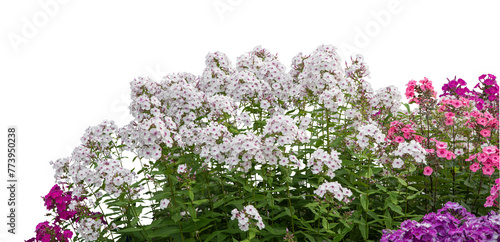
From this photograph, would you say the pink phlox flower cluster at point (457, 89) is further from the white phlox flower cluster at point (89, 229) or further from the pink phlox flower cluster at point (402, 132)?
the white phlox flower cluster at point (89, 229)

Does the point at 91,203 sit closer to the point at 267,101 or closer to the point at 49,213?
the point at 49,213

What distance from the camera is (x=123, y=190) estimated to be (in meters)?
5.00

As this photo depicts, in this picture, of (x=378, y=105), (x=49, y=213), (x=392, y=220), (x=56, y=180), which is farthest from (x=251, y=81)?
(x=49, y=213)

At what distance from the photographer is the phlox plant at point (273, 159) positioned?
4.84m

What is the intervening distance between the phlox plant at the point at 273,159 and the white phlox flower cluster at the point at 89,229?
1 centimetres

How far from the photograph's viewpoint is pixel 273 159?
4.72 m

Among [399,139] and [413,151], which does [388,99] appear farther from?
[413,151]

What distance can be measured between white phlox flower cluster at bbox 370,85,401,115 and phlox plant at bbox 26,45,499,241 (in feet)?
0.04

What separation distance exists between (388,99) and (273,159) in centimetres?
207

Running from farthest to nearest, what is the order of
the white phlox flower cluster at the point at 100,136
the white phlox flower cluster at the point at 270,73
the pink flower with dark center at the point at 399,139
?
the white phlox flower cluster at the point at 270,73 → the white phlox flower cluster at the point at 100,136 → the pink flower with dark center at the point at 399,139

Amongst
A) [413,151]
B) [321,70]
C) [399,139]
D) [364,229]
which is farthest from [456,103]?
[364,229]

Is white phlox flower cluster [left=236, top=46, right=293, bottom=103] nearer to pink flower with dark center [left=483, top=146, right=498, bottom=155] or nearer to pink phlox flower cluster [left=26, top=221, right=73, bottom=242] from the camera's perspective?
pink flower with dark center [left=483, top=146, right=498, bottom=155]

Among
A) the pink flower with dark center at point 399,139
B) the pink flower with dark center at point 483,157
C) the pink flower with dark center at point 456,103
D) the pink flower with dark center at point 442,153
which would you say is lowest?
the pink flower with dark center at point 483,157

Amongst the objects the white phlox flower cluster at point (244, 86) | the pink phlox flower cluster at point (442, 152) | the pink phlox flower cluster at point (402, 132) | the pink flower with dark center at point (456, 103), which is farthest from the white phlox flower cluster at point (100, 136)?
the pink flower with dark center at point (456, 103)
